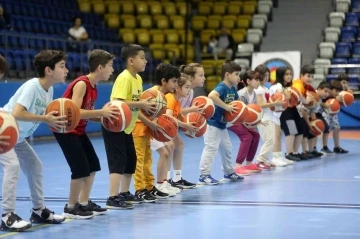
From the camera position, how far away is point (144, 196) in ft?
30.7

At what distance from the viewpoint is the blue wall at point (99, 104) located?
1759 cm

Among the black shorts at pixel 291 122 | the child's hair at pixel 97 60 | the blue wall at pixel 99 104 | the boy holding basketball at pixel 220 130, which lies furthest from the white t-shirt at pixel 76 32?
the child's hair at pixel 97 60

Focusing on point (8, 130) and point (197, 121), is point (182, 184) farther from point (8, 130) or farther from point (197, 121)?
point (8, 130)

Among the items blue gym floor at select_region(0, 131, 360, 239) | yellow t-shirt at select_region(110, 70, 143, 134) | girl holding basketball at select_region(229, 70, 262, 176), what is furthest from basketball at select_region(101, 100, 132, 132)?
girl holding basketball at select_region(229, 70, 262, 176)

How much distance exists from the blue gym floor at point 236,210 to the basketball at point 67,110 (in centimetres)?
96

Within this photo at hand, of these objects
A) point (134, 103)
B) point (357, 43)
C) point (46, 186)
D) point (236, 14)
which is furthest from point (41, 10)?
point (134, 103)

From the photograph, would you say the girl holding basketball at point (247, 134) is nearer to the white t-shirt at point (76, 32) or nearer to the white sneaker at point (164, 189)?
the white sneaker at point (164, 189)

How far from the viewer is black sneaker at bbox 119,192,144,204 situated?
29.7 feet

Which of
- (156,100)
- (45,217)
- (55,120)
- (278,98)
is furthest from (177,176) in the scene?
(55,120)

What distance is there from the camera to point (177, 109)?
10227 millimetres

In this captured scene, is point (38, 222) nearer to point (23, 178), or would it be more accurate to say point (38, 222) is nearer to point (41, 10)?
point (23, 178)

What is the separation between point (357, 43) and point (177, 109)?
1648 cm

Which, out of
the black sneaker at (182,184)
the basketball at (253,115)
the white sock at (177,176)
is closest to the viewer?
the black sneaker at (182,184)

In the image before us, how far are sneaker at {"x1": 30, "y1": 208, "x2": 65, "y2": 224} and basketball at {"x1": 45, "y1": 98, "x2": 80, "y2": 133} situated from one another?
0.85 metres
